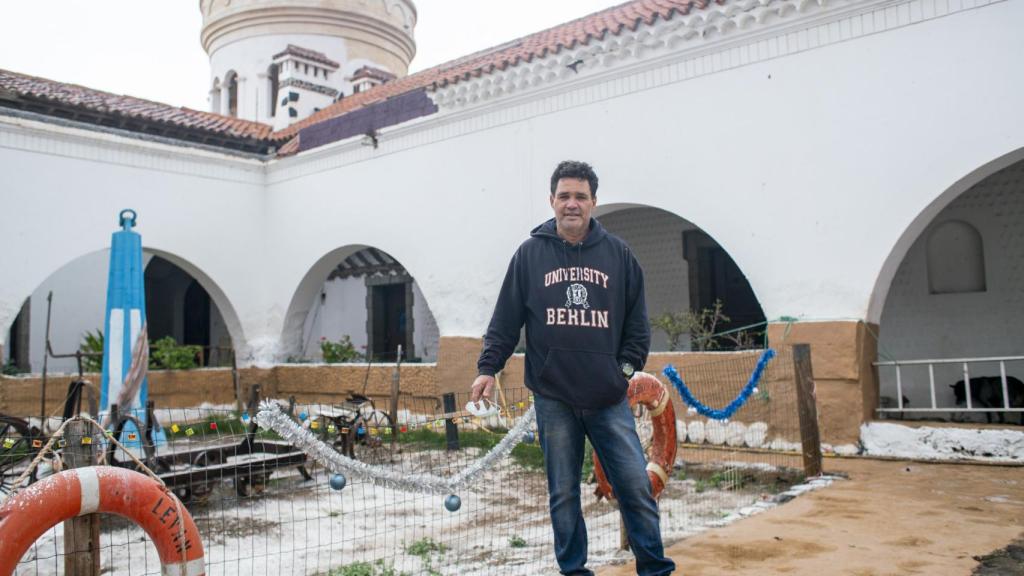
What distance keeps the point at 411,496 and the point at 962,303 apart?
677cm

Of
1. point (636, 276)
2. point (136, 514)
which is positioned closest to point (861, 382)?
point (636, 276)

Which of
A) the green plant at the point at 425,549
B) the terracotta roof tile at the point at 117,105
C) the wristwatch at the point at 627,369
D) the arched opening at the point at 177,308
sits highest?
the terracotta roof tile at the point at 117,105

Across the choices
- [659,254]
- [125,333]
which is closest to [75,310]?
[125,333]

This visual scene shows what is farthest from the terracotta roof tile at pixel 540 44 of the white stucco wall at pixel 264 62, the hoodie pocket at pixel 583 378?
the hoodie pocket at pixel 583 378

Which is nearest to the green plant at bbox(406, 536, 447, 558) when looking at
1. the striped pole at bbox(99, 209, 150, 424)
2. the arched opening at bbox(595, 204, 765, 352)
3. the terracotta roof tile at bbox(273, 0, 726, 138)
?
the striped pole at bbox(99, 209, 150, 424)

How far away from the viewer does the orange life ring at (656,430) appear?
3.96m

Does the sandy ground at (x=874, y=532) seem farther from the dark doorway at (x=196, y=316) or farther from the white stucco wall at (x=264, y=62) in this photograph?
the dark doorway at (x=196, y=316)

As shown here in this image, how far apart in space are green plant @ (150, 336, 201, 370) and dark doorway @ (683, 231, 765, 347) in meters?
7.34

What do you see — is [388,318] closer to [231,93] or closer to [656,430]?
[231,93]

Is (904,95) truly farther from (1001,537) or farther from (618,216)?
(618,216)

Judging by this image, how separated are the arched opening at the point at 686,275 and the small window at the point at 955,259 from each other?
211 centimetres

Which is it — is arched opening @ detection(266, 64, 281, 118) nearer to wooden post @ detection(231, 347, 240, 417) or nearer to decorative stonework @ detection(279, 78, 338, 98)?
decorative stonework @ detection(279, 78, 338, 98)

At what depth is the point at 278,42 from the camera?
674 inches

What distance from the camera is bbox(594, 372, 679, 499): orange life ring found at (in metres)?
3.96
